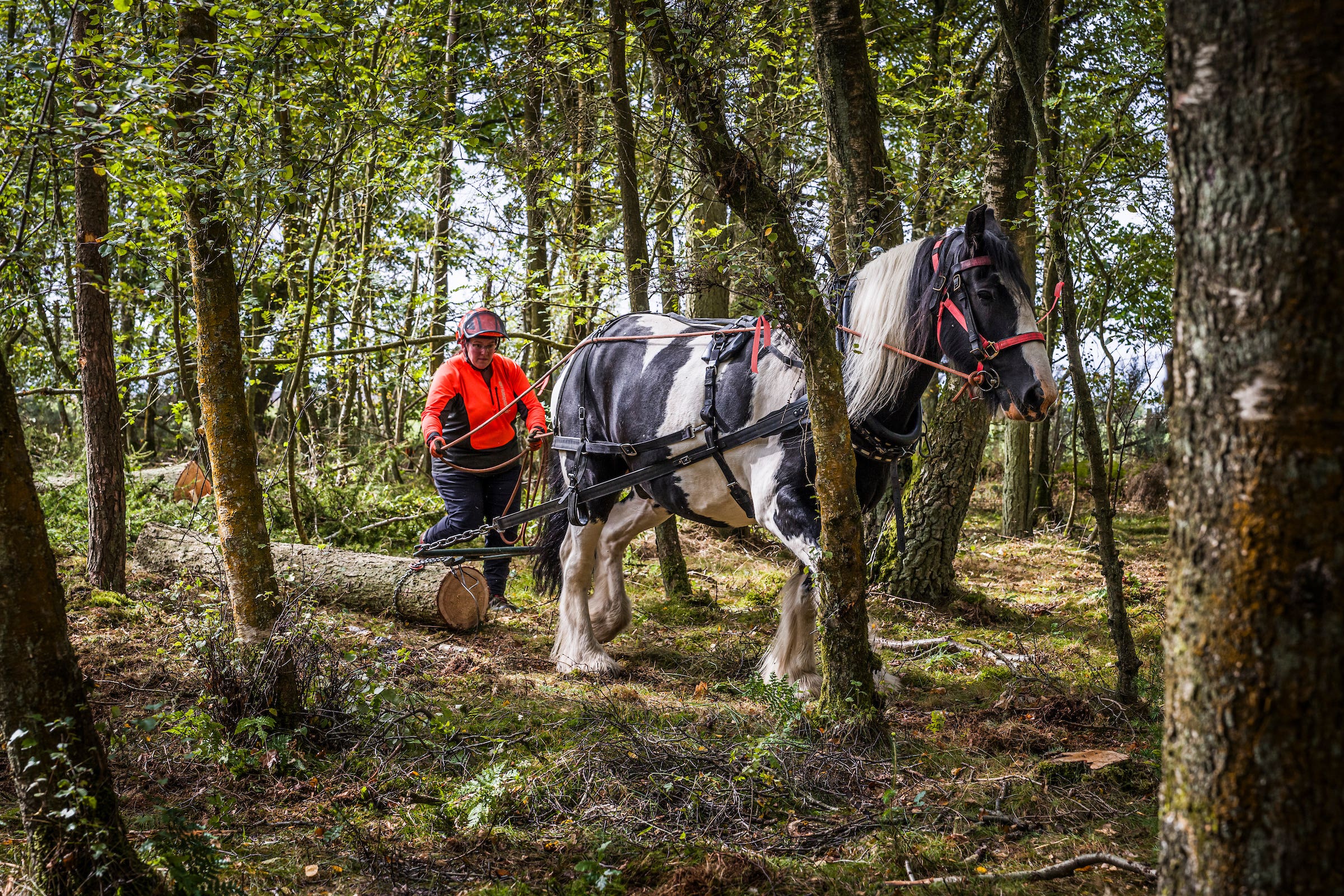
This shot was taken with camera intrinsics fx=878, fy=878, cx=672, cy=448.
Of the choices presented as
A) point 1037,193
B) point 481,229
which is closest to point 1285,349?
point 1037,193

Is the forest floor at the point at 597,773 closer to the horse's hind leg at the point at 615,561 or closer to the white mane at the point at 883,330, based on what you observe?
the horse's hind leg at the point at 615,561

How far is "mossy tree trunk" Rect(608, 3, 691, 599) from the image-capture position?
640 centimetres

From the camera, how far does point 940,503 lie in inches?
250

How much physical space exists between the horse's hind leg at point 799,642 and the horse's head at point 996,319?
54.0 inches

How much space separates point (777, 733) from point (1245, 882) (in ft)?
6.69

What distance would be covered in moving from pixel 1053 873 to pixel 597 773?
5.23 feet

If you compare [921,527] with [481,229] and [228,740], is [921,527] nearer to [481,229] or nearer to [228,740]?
[228,740]

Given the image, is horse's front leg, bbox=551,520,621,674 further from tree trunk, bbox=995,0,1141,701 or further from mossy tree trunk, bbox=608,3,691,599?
tree trunk, bbox=995,0,1141,701

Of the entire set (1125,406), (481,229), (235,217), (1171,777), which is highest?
(481,229)

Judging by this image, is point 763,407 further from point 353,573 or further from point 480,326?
point 353,573

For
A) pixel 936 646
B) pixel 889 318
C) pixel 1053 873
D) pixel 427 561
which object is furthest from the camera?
pixel 427 561

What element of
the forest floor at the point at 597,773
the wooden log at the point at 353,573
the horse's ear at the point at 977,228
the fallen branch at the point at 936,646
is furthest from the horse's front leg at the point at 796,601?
the wooden log at the point at 353,573

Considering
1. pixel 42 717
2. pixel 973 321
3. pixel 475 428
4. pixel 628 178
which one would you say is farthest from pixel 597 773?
pixel 628 178

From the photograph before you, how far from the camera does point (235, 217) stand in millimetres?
4508
